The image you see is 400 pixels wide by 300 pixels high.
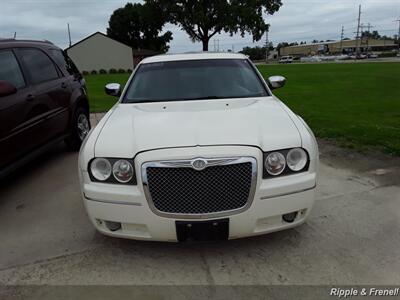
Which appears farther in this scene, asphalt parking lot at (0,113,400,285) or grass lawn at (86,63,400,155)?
grass lawn at (86,63,400,155)

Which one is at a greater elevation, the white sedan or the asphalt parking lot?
the white sedan

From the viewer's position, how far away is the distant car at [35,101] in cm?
451

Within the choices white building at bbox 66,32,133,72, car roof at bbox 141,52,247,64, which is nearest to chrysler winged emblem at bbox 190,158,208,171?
car roof at bbox 141,52,247,64

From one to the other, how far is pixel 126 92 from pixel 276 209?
2456 millimetres

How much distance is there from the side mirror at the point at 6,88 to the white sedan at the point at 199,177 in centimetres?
155

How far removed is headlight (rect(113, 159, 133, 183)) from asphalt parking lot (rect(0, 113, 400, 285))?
0.72m

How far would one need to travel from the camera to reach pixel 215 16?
133ft

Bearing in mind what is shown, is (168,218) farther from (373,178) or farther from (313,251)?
(373,178)

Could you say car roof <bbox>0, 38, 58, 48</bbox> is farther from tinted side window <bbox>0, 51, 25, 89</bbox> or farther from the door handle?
the door handle

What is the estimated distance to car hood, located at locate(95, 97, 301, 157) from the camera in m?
3.03

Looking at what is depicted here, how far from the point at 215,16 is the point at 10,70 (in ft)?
125

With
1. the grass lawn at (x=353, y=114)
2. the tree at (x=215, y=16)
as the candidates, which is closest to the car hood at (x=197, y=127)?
the grass lawn at (x=353, y=114)

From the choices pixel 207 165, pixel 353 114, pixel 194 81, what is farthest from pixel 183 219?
pixel 353 114

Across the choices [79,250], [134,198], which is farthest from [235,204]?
[79,250]
